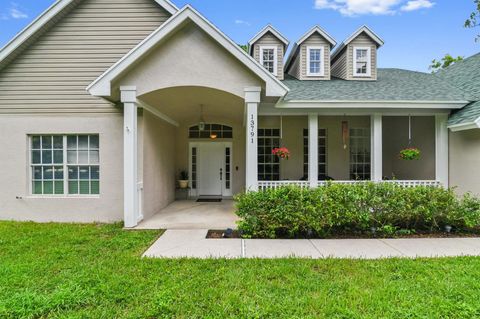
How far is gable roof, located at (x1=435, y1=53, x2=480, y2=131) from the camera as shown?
24.0 ft

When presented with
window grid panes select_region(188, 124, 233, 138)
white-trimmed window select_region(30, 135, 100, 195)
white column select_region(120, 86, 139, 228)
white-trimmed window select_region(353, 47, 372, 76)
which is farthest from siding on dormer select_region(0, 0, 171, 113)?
white-trimmed window select_region(353, 47, 372, 76)

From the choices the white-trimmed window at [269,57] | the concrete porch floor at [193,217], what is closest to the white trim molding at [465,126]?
the white-trimmed window at [269,57]

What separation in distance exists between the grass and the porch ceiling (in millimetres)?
3965

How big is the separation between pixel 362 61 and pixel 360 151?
3599 millimetres

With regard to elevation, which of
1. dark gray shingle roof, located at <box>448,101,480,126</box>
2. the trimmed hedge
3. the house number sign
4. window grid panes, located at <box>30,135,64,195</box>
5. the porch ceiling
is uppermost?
the porch ceiling

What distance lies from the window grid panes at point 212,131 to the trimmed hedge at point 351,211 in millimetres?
6103

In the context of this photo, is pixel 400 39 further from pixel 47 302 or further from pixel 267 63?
pixel 47 302

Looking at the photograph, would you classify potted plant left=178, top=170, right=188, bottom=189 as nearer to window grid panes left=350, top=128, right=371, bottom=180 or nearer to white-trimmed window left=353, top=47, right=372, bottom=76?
window grid panes left=350, top=128, right=371, bottom=180

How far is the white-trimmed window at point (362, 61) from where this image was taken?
10555 millimetres

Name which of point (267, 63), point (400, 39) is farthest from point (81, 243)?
point (400, 39)

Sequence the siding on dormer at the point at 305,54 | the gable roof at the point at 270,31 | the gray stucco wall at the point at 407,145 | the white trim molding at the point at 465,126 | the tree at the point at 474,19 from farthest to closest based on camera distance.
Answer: the siding on dormer at the point at 305,54 < the gable roof at the point at 270,31 < the gray stucco wall at the point at 407,145 < the tree at the point at 474,19 < the white trim molding at the point at 465,126

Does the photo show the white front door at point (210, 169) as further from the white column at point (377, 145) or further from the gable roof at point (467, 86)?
the gable roof at point (467, 86)

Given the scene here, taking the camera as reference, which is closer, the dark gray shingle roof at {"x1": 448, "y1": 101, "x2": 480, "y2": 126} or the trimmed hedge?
the trimmed hedge

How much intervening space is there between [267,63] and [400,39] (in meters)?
10.1
